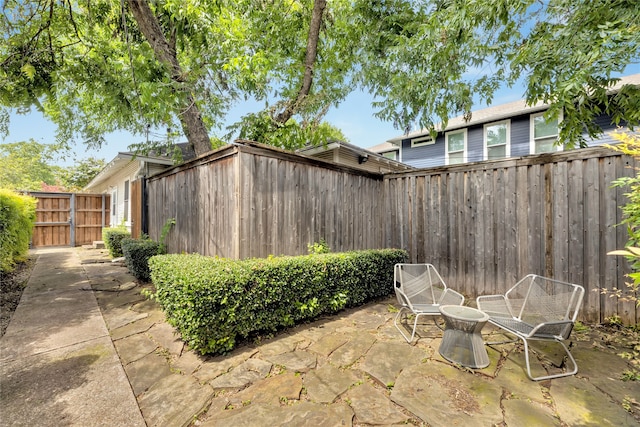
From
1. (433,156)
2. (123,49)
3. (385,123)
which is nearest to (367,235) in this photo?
(385,123)

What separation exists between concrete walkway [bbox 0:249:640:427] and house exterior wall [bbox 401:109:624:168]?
7.60m

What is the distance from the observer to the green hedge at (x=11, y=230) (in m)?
5.31

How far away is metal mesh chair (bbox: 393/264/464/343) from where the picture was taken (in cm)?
321

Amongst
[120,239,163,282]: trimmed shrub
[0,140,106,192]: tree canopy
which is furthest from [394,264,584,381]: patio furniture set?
[0,140,106,192]: tree canopy

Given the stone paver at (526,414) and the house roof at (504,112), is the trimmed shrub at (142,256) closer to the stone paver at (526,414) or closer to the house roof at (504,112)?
the stone paver at (526,414)

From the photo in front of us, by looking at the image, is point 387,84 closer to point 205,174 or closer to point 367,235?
point 367,235

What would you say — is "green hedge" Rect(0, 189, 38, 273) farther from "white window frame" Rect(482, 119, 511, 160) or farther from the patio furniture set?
"white window frame" Rect(482, 119, 511, 160)

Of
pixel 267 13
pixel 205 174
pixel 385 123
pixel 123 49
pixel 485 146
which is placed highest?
pixel 267 13

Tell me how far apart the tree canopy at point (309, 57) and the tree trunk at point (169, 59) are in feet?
0.08

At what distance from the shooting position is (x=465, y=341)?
260cm

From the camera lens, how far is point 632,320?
3.27m

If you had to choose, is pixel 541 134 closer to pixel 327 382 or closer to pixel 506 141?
pixel 506 141

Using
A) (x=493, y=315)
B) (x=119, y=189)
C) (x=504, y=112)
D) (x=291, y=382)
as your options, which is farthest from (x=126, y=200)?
(x=504, y=112)

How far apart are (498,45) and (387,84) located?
1.97 metres
